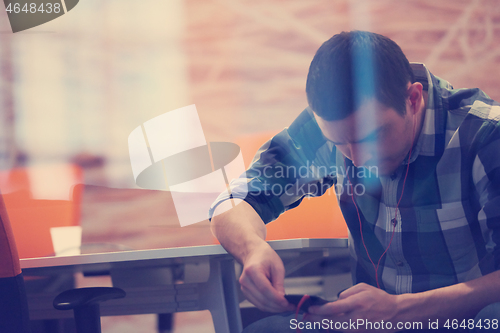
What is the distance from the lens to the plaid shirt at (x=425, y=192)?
2.44ft

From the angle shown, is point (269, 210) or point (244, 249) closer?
point (244, 249)

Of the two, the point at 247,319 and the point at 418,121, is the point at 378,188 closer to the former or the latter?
the point at 418,121

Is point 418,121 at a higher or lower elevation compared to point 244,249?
higher

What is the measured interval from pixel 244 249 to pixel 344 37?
1.55 feet

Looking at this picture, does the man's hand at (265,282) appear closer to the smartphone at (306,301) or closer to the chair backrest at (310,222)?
the smartphone at (306,301)

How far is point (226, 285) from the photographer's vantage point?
0.89 m

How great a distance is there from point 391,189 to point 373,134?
0.18 m

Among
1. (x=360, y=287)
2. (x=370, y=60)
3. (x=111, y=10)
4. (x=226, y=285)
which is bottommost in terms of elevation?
(x=226, y=285)

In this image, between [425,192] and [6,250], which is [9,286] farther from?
[425,192]

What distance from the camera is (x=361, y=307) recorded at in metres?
0.56

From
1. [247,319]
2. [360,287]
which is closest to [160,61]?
[247,319]

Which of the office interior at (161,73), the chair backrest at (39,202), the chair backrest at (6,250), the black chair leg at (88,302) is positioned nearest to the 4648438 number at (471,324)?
the black chair leg at (88,302)

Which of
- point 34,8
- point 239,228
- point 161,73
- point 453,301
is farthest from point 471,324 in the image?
point 34,8

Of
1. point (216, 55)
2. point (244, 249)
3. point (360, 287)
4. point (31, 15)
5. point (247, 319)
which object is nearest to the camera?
point (360, 287)
